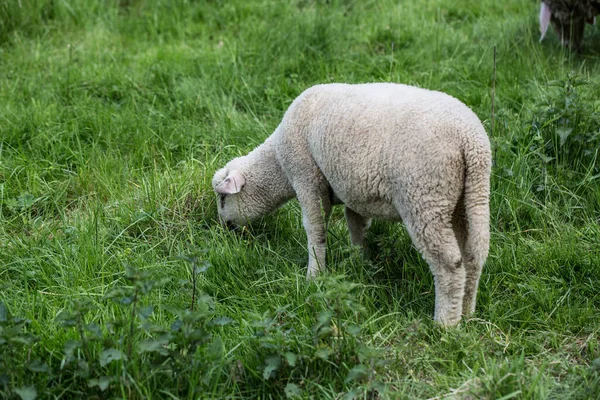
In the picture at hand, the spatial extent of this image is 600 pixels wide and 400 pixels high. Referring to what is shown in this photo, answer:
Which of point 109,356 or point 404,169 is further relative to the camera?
point 404,169

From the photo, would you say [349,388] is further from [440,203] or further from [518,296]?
[518,296]

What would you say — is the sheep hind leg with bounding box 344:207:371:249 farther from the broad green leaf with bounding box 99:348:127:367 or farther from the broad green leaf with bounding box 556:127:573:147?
the broad green leaf with bounding box 99:348:127:367

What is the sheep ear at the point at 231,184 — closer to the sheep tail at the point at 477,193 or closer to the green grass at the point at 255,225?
the green grass at the point at 255,225

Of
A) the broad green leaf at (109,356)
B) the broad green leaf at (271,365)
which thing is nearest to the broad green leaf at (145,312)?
the broad green leaf at (109,356)

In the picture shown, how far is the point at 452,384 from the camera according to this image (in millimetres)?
3205

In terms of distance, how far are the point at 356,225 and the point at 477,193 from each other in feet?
3.48

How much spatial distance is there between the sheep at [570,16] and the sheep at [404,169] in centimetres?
305

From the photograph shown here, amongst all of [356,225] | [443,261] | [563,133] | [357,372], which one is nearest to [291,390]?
[357,372]

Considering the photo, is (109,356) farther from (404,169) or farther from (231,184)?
(231,184)

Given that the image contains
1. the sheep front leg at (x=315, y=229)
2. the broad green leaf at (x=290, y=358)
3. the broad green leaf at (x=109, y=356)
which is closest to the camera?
the broad green leaf at (x=109, y=356)

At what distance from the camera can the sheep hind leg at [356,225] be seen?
441cm

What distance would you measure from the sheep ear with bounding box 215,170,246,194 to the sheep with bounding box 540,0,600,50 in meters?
3.15

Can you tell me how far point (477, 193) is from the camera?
3.50 meters

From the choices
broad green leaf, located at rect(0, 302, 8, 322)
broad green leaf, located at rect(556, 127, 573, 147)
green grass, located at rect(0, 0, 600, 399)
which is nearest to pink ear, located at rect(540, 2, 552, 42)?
green grass, located at rect(0, 0, 600, 399)
